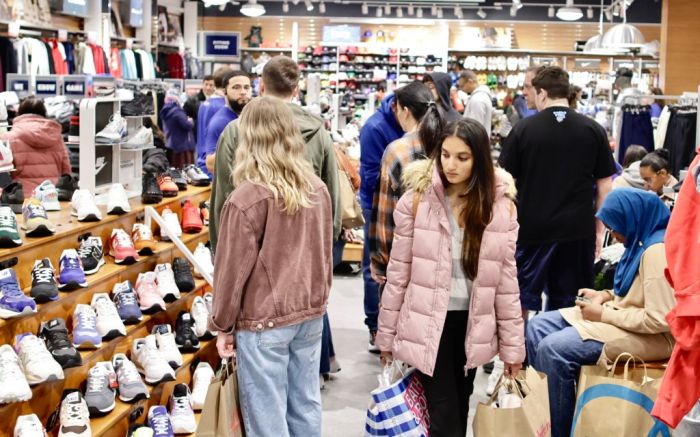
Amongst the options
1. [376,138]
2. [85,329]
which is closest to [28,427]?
[85,329]

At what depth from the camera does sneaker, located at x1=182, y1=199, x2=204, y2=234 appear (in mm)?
4582

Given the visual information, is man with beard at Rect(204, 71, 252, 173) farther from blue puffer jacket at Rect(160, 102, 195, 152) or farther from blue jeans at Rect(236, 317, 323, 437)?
blue puffer jacket at Rect(160, 102, 195, 152)

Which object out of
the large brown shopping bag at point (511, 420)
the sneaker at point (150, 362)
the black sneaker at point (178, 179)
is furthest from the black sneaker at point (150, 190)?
the large brown shopping bag at point (511, 420)

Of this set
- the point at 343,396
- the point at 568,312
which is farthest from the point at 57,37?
the point at 568,312

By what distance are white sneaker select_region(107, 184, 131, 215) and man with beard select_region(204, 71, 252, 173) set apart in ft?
2.62

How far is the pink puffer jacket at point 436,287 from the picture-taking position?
10.3 ft

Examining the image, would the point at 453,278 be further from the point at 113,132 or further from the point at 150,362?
the point at 113,132

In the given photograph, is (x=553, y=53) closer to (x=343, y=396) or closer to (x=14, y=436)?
(x=343, y=396)

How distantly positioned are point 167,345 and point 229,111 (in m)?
1.53

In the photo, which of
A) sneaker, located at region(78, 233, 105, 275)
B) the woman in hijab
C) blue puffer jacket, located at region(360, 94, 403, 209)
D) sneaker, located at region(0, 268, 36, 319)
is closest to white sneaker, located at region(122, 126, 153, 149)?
sneaker, located at region(78, 233, 105, 275)

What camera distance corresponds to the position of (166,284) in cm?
403

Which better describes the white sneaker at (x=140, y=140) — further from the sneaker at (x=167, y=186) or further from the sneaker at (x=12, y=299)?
the sneaker at (x=12, y=299)

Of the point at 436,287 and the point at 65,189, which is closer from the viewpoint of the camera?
the point at 436,287

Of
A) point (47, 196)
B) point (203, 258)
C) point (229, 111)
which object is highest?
point (229, 111)
